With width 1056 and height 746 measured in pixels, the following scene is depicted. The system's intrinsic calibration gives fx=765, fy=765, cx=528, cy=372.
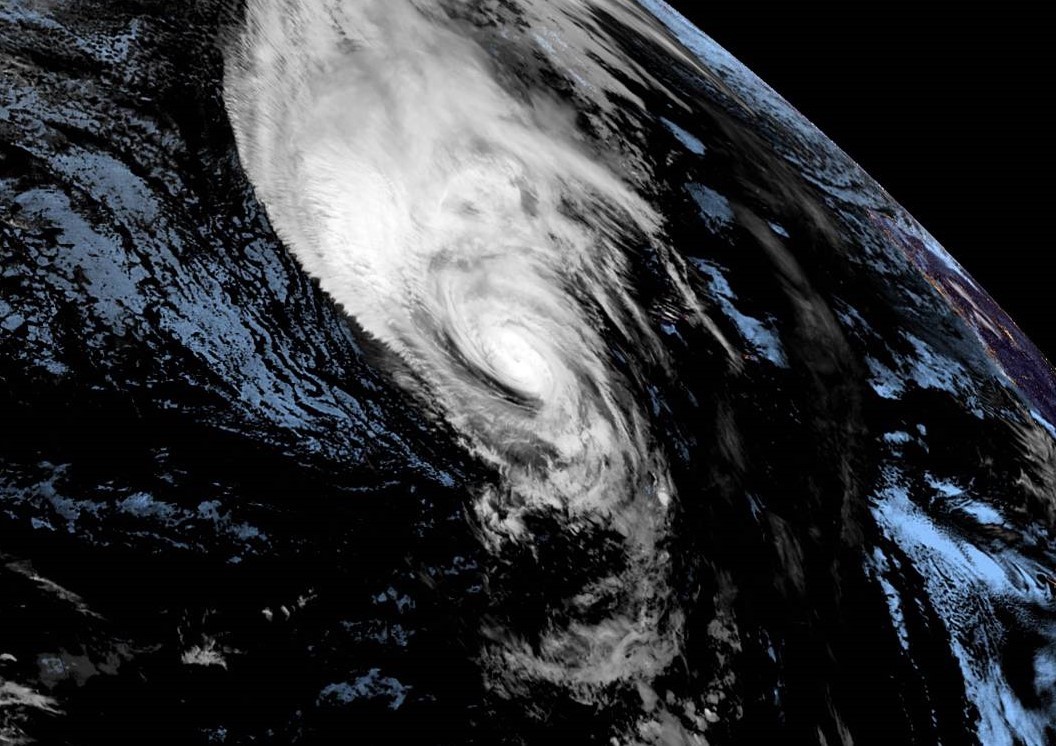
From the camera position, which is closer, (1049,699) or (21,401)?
(21,401)

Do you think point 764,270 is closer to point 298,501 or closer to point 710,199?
point 710,199

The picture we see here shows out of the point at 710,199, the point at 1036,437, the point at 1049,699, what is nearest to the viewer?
the point at 1049,699

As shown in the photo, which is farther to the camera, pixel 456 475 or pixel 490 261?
pixel 490 261

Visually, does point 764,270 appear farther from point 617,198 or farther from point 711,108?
point 711,108

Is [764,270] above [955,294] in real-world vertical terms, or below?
below

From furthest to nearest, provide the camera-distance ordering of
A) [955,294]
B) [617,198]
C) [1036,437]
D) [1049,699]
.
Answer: [955,294], [1036,437], [617,198], [1049,699]

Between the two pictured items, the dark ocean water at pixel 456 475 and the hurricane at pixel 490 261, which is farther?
the hurricane at pixel 490 261

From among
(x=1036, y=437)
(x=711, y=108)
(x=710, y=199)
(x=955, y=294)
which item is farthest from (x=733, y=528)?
(x=955, y=294)

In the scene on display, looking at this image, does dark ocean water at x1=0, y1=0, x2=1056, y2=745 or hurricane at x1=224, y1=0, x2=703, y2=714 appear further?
hurricane at x1=224, y1=0, x2=703, y2=714

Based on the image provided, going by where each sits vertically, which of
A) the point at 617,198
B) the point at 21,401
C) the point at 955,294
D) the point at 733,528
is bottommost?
the point at 21,401
